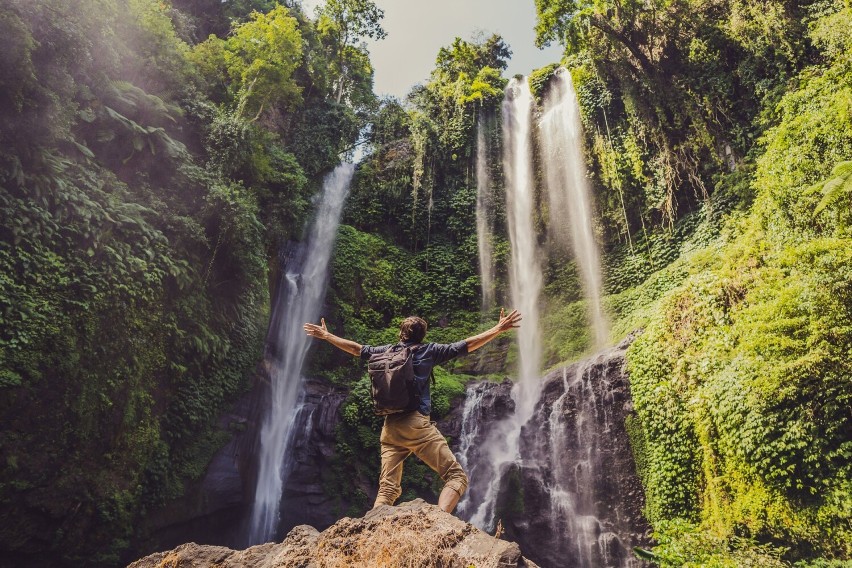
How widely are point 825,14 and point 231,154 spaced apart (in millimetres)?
14550

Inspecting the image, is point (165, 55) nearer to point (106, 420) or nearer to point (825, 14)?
point (106, 420)

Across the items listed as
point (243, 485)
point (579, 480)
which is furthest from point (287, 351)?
point (579, 480)

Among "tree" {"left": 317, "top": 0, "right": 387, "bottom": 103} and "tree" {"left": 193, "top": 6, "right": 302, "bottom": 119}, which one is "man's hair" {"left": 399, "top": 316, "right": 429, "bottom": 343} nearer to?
"tree" {"left": 193, "top": 6, "right": 302, "bottom": 119}

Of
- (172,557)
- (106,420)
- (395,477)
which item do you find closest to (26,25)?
(106,420)

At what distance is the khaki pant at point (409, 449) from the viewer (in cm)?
345

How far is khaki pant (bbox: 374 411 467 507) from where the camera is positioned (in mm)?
3445

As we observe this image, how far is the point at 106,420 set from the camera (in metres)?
7.49

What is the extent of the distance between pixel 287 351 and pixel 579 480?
8.09 meters

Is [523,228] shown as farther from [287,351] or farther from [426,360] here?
[426,360]

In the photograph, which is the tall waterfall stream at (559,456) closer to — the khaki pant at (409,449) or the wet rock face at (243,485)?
the wet rock face at (243,485)

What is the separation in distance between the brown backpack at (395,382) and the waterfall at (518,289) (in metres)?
7.66

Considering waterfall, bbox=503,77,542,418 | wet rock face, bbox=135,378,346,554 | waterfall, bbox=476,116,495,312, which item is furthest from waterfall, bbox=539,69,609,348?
wet rock face, bbox=135,378,346,554

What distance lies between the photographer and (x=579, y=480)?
32.0 ft

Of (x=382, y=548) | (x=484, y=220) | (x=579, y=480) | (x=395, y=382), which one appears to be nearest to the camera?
(x=382, y=548)
